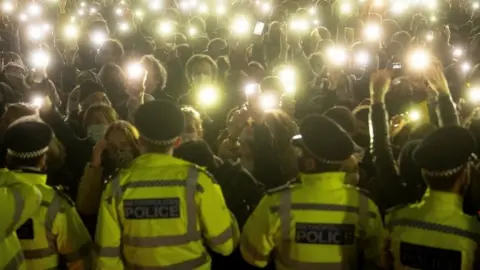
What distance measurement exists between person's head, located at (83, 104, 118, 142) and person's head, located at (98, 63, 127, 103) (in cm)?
117

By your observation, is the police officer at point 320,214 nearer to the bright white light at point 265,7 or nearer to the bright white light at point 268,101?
the bright white light at point 268,101

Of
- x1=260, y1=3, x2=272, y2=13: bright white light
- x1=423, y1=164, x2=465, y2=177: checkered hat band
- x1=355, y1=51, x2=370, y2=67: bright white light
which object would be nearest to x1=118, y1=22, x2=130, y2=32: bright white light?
x1=260, y1=3, x2=272, y2=13: bright white light

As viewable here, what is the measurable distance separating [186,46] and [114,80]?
3044 mm

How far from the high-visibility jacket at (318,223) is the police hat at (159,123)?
755 mm

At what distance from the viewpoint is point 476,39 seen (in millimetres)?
8938

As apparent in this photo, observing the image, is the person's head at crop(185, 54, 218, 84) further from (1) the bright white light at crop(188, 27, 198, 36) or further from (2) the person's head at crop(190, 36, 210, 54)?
(1) the bright white light at crop(188, 27, 198, 36)

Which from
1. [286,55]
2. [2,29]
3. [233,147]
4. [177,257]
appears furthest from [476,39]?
[2,29]

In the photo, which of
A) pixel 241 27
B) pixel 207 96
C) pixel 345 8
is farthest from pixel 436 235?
pixel 345 8

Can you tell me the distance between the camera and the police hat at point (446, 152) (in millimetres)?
3150

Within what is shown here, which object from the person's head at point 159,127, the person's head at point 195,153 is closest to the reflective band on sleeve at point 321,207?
the person's head at point 159,127

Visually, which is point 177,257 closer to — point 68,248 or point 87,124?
point 68,248

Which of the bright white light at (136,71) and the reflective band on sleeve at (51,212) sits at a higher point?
the bright white light at (136,71)

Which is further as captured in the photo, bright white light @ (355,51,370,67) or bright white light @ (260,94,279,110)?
bright white light @ (355,51,370,67)

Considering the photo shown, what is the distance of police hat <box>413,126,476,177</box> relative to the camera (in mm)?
3150
